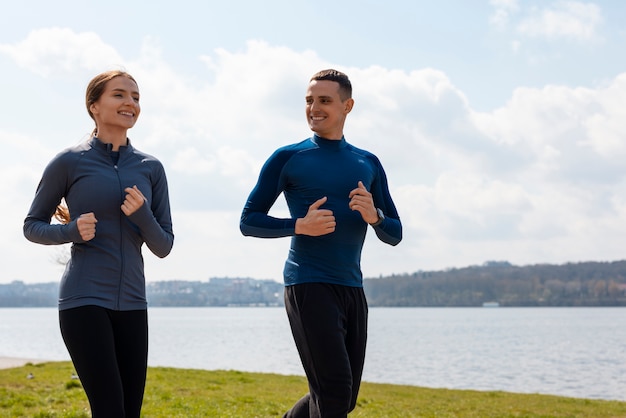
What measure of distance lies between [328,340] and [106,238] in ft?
5.24

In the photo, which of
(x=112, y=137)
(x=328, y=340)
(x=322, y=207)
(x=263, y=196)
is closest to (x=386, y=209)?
(x=322, y=207)

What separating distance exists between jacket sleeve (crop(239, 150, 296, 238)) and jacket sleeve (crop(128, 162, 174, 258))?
61 cm

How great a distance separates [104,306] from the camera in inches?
193

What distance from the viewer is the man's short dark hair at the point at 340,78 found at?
5.96m

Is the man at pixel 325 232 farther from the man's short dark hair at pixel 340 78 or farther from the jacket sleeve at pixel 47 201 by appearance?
the jacket sleeve at pixel 47 201

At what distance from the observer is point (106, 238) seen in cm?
505

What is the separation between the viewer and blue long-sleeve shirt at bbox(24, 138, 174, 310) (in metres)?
4.95

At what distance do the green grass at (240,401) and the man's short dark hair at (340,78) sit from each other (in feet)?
23.0

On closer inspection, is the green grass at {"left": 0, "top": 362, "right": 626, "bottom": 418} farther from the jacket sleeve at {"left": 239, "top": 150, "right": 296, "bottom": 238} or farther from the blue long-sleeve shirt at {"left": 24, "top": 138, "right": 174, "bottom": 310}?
the blue long-sleeve shirt at {"left": 24, "top": 138, "right": 174, "bottom": 310}

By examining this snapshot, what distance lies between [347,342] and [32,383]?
15.0 metres

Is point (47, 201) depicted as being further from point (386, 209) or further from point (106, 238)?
point (386, 209)

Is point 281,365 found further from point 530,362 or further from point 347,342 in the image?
point 347,342

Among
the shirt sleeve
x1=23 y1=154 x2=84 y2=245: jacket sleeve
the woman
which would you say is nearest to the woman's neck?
the woman

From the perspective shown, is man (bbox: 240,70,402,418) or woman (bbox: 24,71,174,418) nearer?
woman (bbox: 24,71,174,418)
